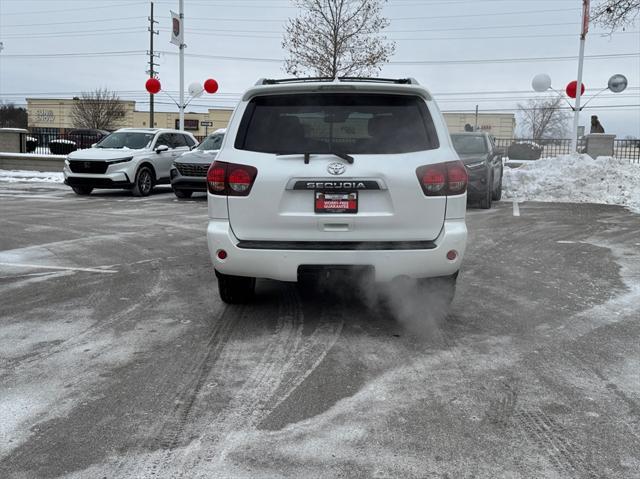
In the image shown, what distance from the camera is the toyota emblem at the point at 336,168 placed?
175 inches

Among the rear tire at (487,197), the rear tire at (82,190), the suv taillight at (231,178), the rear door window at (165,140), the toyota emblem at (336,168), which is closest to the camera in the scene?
the toyota emblem at (336,168)

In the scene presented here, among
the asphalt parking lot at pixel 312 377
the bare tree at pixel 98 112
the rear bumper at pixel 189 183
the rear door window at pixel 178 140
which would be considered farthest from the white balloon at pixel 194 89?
the bare tree at pixel 98 112

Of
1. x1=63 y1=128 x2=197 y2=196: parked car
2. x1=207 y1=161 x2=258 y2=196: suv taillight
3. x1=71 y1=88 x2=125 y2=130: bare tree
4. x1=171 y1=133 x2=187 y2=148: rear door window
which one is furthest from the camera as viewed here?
x1=71 y1=88 x2=125 y2=130: bare tree

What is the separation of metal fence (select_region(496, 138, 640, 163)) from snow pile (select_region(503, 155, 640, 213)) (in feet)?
19.5

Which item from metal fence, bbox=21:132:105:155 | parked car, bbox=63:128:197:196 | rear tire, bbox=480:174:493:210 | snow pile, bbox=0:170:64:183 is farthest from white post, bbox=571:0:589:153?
metal fence, bbox=21:132:105:155

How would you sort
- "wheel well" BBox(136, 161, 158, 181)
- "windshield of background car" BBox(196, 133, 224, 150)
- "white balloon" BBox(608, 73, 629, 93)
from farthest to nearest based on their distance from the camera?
"white balloon" BBox(608, 73, 629, 93) → "wheel well" BBox(136, 161, 158, 181) → "windshield of background car" BBox(196, 133, 224, 150)

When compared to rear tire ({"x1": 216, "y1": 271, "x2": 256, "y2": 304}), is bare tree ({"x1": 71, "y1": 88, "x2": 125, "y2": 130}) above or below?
above

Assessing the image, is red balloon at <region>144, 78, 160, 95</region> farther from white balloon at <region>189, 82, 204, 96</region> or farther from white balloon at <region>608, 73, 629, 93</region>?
white balloon at <region>608, 73, 629, 93</region>

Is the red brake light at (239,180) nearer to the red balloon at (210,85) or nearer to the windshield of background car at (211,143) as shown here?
the windshield of background car at (211,143)

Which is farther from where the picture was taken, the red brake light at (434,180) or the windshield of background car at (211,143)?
the windshield of background car at (211,143)

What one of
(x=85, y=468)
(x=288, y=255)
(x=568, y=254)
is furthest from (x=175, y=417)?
(x=568, y=254)

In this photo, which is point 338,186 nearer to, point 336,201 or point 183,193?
point 336,201

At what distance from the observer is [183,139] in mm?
18578

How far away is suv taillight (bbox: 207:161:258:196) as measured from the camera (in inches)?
179
